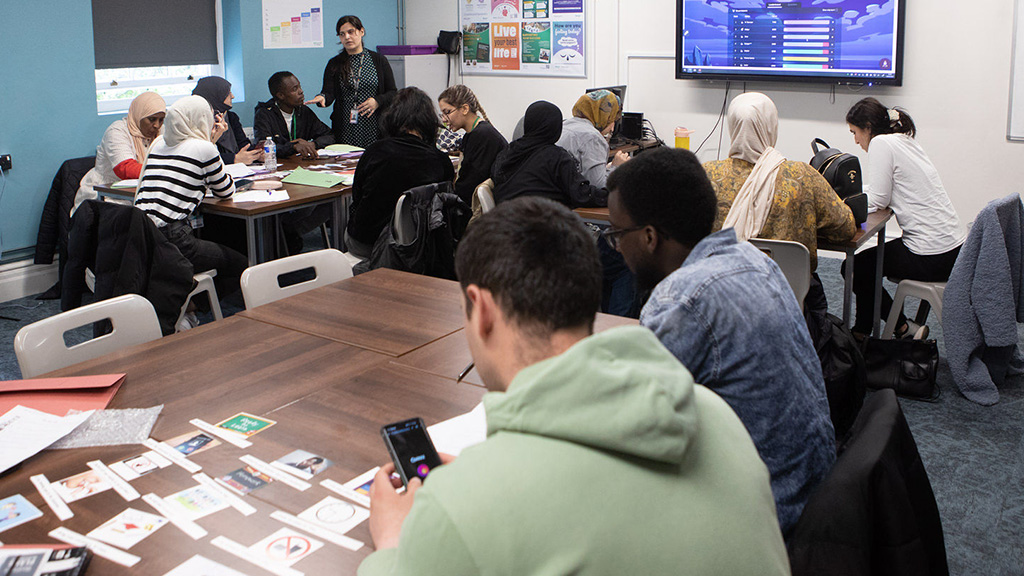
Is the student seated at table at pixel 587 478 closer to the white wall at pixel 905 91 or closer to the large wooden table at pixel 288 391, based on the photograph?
the large wooden table at pixel 288 391

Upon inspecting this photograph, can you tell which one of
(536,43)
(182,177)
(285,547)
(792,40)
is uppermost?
(536,43)

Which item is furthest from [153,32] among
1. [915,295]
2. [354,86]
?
[915,295]

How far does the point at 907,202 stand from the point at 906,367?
794 mm

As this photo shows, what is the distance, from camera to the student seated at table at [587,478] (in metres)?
0.85

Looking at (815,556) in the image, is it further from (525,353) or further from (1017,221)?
(1017,221)

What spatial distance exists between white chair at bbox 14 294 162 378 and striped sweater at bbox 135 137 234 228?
5.02 ft

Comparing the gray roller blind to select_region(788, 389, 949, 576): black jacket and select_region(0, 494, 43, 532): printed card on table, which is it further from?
select_region(788, 389, 949, 576): black jacket

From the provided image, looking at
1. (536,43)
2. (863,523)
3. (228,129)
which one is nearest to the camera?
(863,523)

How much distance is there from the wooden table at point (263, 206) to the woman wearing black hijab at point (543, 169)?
0.91 m

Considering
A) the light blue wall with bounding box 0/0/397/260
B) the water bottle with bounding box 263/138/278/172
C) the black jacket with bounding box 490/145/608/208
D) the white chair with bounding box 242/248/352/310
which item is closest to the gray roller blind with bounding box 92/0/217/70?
the light blue wall with bounding box 0/0/397/260

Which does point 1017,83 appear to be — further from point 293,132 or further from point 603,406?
point 603,406

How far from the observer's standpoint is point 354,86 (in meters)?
6.19

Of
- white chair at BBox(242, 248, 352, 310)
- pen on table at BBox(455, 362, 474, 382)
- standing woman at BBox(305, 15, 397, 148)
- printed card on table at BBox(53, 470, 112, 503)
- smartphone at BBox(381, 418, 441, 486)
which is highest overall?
standing woman at BBox(305, 15, 397, 148)

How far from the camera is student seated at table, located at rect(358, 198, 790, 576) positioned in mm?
847
